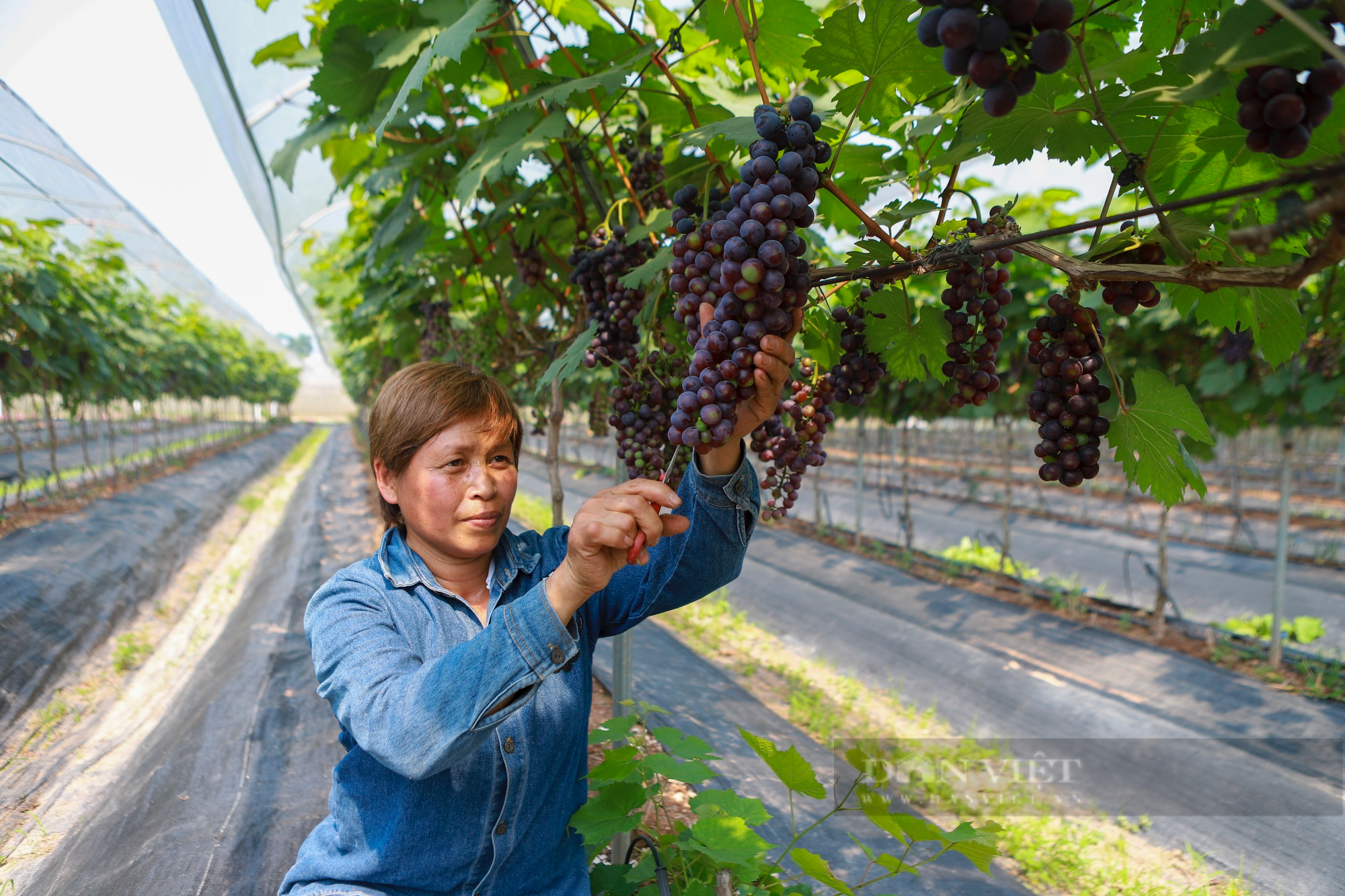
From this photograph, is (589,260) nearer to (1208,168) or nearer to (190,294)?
(1208,168)

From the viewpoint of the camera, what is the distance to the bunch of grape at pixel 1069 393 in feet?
3.41

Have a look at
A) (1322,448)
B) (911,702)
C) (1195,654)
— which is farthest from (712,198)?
(1322,448)

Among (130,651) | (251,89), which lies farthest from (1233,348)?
(130,651)

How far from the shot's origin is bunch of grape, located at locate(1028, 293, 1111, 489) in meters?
1.04

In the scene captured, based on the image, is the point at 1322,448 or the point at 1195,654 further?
the point at 1322,448

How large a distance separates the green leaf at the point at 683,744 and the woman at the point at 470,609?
270 millimetres

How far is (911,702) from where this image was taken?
19.5 ft

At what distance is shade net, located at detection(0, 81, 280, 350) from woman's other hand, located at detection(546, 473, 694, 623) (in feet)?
25.2

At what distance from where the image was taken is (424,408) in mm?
1455

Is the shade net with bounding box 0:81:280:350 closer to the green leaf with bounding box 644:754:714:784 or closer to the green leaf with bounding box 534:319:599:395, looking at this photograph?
the green leaf with bounding box 534:319:599:395

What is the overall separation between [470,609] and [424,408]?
1.45 feet

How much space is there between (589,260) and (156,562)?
962cm

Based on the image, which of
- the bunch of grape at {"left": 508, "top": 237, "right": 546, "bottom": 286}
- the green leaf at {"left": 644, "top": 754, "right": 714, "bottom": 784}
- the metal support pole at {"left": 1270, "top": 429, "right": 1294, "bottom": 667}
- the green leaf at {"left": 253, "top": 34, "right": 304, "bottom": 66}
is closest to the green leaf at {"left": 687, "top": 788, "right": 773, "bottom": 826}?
the green leaf at {"left": 644, "top": 754, "right": 714, "bottom": 784}

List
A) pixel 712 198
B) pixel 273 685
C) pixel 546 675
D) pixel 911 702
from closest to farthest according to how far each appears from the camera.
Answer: pixel 546 675
pixel 712 198
pixel 273 685
pixel 911 702
